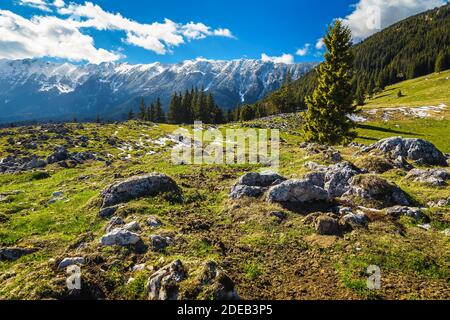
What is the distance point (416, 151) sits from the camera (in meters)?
28.9

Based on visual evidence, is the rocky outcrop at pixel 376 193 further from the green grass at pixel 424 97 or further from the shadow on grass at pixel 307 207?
the green grass at pixel 424 97

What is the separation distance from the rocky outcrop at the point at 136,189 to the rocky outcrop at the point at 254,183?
4.61 meters

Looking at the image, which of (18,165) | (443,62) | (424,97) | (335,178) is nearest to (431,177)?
(335,178)

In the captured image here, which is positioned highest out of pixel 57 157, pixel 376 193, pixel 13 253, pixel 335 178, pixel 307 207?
pixel 335 178

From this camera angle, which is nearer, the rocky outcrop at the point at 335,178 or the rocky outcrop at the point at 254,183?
the rocky outcrop at the point at 335,178

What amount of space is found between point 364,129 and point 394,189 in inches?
2181

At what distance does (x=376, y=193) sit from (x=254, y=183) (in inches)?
323

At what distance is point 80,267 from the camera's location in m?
13.3

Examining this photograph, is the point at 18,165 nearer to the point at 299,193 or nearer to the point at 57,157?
the point at 57,157

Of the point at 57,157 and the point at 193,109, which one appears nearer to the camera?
the point at 57,157

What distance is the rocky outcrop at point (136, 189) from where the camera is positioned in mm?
21844

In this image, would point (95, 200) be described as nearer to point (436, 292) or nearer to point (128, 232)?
point (128, 232)

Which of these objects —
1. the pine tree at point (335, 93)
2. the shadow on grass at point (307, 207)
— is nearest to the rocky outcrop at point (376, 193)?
the shadow on grass at point (307, 207)

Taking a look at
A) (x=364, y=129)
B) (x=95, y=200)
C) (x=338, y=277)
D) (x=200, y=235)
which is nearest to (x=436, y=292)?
(x=338, y=277)
